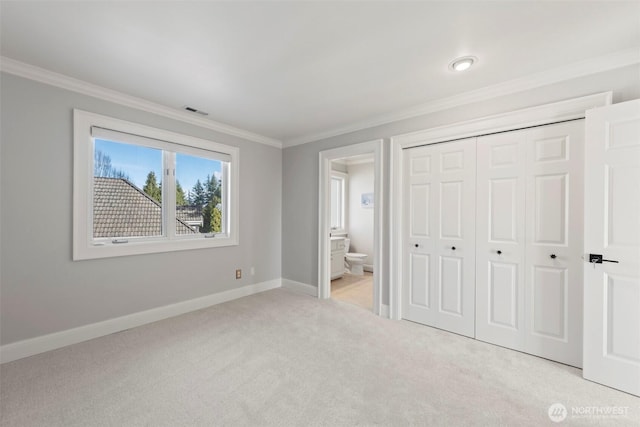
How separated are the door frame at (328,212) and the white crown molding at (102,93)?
142cm

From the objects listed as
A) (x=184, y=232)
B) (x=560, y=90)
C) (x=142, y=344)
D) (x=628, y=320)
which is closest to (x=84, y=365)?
(x=142, y=344)

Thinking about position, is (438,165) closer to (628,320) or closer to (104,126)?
(628,320)

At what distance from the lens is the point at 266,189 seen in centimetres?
446

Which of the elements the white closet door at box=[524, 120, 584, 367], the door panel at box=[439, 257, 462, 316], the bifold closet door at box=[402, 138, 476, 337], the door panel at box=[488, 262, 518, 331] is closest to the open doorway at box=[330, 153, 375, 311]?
the bifold closet door at box=[402, 138, 476, 337]

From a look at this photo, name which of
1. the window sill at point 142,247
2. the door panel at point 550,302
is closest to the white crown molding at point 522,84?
the door panel at point 550,302

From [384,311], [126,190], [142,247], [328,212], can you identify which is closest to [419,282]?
[384,311]

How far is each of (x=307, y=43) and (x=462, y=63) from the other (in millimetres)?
1276

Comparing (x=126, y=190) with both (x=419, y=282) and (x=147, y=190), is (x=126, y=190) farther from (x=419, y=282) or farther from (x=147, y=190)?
(x=419, y=282)

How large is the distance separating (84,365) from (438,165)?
3.82 meters

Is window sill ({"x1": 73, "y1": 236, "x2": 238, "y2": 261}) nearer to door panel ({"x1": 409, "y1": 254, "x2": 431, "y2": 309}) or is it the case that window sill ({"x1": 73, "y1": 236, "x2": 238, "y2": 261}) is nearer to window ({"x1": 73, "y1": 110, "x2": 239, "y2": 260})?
window ({"x1": 73, "y1": 110, "x2": 239, "y2": 260})

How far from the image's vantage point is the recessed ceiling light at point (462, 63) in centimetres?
214

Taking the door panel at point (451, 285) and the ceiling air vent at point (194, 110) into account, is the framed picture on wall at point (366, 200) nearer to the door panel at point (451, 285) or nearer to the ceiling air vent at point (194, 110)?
the door panel at point (451, 285)

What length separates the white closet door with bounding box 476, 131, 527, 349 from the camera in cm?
252

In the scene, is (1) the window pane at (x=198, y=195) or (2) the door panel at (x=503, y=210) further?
(1) the window pane at (x=198, y=195)
